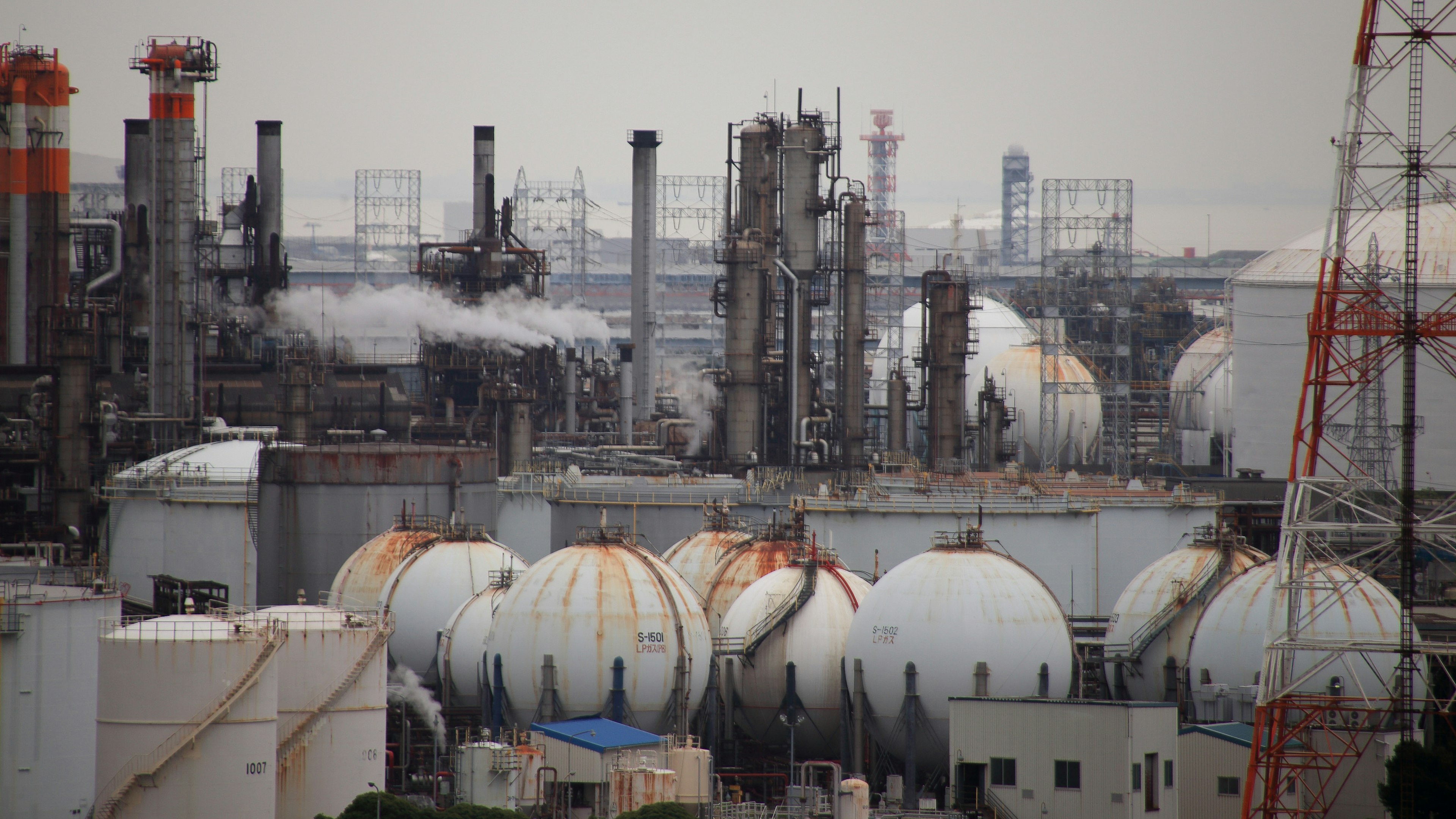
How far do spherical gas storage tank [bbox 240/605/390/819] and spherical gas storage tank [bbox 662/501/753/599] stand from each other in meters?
10.7

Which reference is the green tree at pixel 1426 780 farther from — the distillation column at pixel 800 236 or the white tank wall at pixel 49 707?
the distillation column at pixel 800 236

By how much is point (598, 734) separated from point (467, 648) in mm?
6451

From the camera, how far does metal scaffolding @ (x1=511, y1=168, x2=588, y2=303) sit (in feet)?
410

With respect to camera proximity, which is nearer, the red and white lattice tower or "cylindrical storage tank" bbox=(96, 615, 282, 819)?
"cylindrical storage tank" bbox=(96, 615, 282, 819)

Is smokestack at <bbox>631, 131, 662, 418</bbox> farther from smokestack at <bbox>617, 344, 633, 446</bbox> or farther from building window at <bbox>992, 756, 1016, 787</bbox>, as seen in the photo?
building window at <bbox>992, 756, 1016, 787</bbox>

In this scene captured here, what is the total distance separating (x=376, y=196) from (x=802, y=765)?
111 meters

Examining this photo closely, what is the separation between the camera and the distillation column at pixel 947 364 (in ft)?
190

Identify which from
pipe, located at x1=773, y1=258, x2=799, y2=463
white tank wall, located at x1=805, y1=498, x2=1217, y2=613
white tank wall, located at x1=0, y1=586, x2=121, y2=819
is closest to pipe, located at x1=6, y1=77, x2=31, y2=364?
pipe, located at x1=773, y1=258, x2=799, y2=463

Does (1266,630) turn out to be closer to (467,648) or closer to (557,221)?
(467,648)

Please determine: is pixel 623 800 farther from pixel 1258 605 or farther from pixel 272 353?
pixel 272 353

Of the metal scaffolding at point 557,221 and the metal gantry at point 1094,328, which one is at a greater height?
the metal scaffolding at point 557,221

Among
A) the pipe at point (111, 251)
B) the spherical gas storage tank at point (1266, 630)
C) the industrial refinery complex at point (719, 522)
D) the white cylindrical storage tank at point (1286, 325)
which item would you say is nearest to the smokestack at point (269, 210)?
the industrial refinery complex at point (719, 522)

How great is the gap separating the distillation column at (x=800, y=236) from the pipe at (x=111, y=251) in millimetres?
23300

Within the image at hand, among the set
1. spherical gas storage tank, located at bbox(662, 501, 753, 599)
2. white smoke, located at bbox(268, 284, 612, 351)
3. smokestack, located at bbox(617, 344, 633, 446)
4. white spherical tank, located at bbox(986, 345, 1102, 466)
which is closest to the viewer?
spherical gas storage tank, located at bbox(662, 501, 753, 599)
